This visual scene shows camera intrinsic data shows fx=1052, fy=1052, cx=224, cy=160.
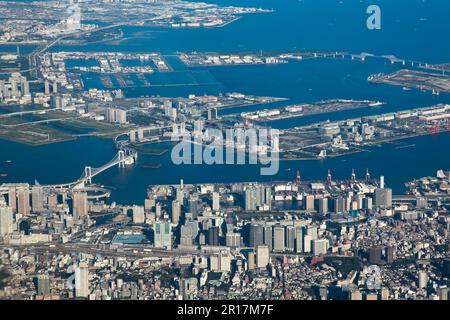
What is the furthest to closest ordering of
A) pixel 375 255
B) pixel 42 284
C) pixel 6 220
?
pixel 6 220 → pixel 375 255 → pixel 42 284

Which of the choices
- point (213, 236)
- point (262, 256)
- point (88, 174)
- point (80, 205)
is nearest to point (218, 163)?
point (88, 174)

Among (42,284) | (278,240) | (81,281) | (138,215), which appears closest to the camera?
(42,284)

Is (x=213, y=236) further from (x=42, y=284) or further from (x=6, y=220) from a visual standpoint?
(x=42, y=284)

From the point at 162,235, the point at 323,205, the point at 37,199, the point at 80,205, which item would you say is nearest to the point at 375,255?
the point at 162,235

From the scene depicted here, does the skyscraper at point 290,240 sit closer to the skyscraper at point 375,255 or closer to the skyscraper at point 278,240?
the skyscraper at point 278,240

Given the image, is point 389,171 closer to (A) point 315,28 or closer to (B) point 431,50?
(B) point 431,50

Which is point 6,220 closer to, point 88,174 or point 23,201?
point 23,201

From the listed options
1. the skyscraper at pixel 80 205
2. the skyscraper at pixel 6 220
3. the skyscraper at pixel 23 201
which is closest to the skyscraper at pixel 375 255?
the skyscraper at pixel 80 205

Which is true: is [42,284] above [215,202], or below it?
above

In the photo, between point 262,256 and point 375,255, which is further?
point 375,255
